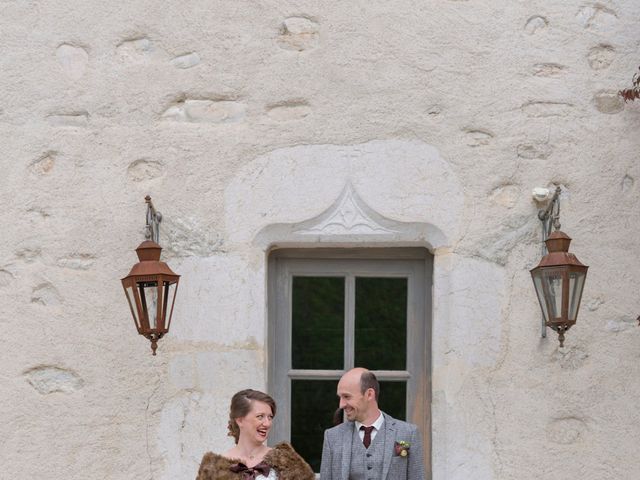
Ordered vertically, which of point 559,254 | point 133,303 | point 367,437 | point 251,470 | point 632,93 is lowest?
point 251,470

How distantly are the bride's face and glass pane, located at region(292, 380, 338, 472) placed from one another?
1.03m

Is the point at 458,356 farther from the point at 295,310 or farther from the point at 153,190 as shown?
the point at 153,190

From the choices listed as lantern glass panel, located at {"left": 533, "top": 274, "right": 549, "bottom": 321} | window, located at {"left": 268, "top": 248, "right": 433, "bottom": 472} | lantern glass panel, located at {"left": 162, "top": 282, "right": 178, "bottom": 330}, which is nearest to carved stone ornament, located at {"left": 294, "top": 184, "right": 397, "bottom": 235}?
window, located at {"left": 268, "top": 248, "right": 433, "bottom": 472}

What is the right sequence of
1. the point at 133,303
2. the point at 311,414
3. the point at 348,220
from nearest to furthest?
the point at 133,303
the point at 348,220
the point at 311,414

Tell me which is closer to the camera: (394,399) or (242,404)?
(242,404)

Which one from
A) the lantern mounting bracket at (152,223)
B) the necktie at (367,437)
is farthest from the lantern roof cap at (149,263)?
the necktie at (367,437)

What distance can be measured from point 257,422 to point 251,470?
18cm

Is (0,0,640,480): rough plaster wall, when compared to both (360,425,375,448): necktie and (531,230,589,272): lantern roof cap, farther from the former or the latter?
(360,425,375,448): necktie

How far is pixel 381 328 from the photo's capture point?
20.0 feet

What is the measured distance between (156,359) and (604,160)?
2.15 meters

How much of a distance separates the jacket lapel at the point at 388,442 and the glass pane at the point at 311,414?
79 centimetres

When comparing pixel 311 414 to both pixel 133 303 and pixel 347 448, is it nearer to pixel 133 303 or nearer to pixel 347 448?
pixel 347 448

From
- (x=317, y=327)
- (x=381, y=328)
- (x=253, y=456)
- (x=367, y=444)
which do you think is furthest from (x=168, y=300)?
(x=367, y=444)

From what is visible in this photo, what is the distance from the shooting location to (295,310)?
6.14 metres
